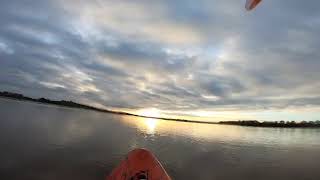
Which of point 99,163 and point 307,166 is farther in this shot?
point 307,166

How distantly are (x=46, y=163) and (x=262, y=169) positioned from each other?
19854 millimetres

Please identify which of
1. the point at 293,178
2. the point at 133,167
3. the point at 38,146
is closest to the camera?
the point at 133,167

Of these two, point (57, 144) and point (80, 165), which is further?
point (57, 144)

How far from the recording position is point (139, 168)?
42.5 feet

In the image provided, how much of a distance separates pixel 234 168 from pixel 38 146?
18.2m

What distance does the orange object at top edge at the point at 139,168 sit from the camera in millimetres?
12815

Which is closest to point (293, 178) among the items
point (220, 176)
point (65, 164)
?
point (220, 176)

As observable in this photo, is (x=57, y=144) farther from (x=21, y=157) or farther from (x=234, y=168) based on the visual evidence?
(x=234, y=168)

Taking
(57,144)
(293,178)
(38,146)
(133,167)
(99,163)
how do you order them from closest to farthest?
(133,167)
(99,163)
(293,178)
(38,146)
(57,144)

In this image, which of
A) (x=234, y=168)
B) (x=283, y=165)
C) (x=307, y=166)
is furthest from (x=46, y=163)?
(x=307, y=166)

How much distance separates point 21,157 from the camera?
87.4 ft

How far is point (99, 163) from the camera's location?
27.8 meters

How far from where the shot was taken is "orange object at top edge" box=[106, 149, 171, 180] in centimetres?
1281

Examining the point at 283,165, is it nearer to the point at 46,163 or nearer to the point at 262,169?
the point at 262,169
